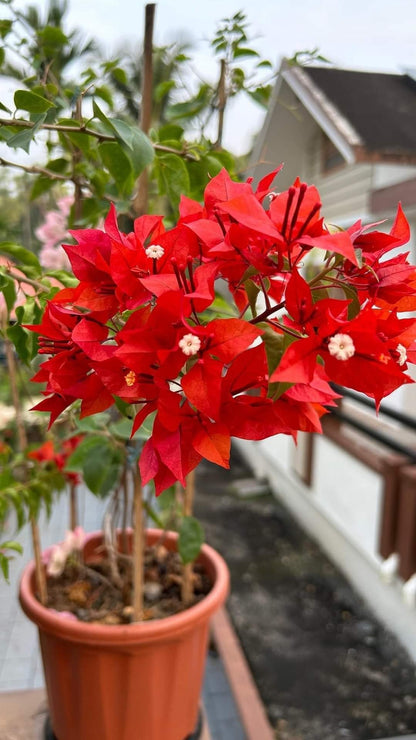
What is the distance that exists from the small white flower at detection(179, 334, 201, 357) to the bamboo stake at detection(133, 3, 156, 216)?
1.54 feet

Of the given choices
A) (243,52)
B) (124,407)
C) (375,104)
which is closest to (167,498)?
(124,407)

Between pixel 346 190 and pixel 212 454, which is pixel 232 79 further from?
pixel 346 190

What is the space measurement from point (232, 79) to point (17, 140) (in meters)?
0.47

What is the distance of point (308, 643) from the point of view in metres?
1.86

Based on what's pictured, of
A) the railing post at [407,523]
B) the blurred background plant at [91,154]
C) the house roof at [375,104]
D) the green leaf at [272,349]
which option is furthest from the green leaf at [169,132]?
the house roof at [375,104]

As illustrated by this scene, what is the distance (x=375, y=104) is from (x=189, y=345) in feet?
9.12

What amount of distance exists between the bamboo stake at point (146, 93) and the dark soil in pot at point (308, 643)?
1.35m

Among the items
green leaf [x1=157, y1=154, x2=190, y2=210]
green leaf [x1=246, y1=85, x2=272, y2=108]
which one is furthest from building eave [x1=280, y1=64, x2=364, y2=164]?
green leaf [x1=157, y1=154, x2=190, y2=210]

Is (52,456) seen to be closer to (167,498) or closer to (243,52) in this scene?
(167,498)

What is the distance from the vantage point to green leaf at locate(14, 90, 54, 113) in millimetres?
445

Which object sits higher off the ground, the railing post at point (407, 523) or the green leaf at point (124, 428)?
the green leaf at point (124, 428)

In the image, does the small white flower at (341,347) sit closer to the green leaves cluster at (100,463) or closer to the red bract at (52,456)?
the green leaves cluster at (100,463)

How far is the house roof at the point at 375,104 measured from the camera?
2.39 meters

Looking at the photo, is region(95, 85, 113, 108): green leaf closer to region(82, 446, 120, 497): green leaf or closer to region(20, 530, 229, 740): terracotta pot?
region(82, 446, 120, 497): green leaf
